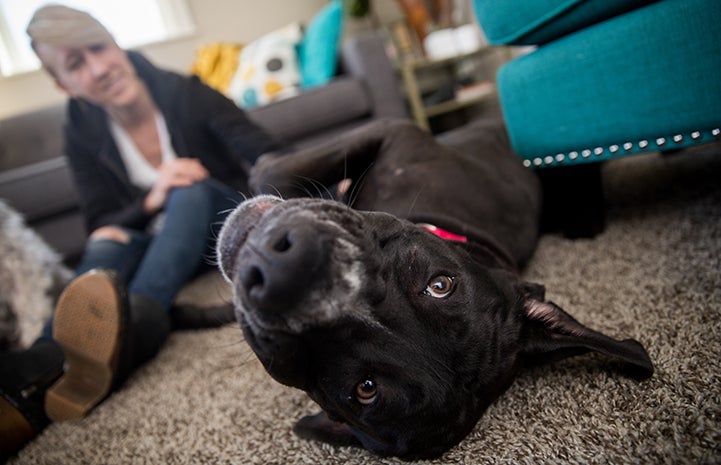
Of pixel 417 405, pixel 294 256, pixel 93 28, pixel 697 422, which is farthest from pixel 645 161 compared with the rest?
pixel 93 28

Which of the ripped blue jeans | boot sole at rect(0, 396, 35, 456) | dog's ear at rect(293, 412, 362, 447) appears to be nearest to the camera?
dog's ear at rect(293, 412, 362, 447)

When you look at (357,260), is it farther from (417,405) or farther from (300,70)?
(300,70)

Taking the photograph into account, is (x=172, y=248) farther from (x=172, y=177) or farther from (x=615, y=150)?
(x=615, y=150)

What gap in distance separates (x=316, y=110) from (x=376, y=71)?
2.05 ft

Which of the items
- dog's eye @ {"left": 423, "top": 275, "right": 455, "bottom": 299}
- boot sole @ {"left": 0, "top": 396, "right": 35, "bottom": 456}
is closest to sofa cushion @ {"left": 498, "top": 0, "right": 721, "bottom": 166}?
dog's eye @ {"left": 423, "top": 275, "right": 455, "bottom": 299}

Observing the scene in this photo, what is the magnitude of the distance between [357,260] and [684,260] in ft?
3.49

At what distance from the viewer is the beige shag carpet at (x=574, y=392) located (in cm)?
85

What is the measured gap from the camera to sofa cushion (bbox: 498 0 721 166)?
1067 millimetres

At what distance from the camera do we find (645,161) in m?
2.37

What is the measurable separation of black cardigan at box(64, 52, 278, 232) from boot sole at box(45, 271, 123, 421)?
2.78 feet

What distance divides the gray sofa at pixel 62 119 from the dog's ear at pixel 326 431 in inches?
99.8

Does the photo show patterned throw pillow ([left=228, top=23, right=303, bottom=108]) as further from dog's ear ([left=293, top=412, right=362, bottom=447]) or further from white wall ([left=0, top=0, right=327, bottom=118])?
dog's ear ([left=293, top=412, right=362, bottom=447])

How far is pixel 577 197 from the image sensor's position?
1699 mm

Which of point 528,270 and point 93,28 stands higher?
point 93,28
